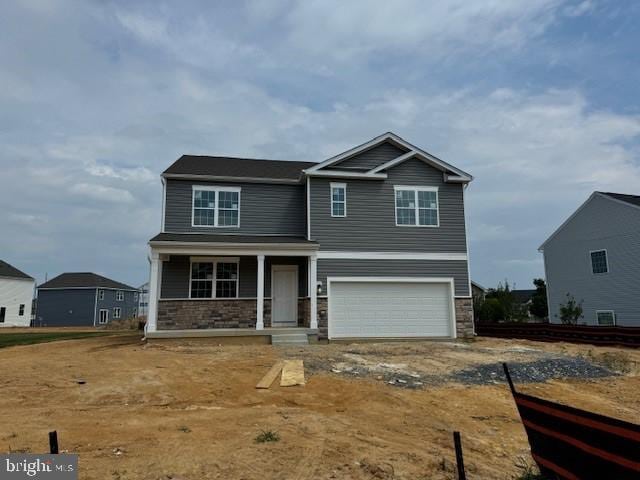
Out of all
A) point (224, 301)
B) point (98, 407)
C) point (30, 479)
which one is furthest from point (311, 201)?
point (30, 479)

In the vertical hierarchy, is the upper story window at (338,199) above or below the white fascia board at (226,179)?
below

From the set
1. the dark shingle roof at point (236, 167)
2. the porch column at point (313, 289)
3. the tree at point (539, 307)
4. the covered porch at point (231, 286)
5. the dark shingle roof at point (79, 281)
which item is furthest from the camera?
the dark shingle roof at point (79, 281)

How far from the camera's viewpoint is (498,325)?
2125 centimetres

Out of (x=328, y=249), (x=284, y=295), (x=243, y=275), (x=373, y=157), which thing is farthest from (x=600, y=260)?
(x=243, y=275)

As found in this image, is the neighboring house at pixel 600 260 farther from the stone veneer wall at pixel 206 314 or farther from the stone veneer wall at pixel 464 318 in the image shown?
the stone veneer wall at pixel 206 314

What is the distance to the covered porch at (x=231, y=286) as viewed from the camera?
15070 mm

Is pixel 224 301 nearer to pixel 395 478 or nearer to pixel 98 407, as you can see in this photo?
pixel 98 407

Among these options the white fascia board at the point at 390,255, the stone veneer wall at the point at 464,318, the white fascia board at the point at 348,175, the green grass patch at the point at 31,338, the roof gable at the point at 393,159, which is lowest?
the green grass patch at the point at 31,338

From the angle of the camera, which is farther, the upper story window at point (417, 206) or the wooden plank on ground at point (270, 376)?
the upper story window at point (417, 206)

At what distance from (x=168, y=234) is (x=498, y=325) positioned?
1554cm

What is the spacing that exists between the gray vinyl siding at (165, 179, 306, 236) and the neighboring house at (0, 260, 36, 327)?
3485 cm

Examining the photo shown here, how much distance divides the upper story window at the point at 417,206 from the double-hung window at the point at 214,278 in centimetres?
664

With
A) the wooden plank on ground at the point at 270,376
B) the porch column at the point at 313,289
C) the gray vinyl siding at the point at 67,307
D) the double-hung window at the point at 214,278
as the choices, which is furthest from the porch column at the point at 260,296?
the gray vinyl siding at the point at 67,307

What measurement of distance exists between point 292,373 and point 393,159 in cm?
1027
